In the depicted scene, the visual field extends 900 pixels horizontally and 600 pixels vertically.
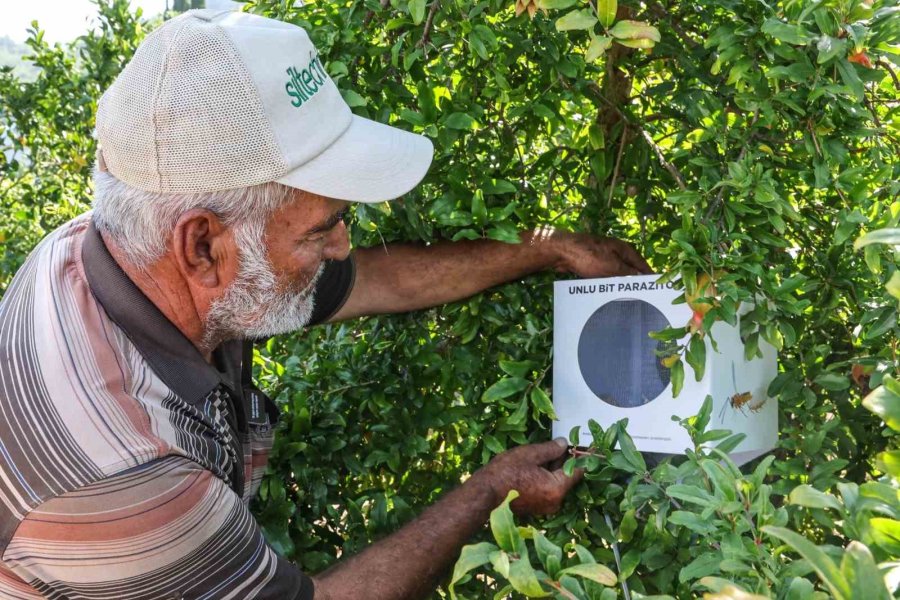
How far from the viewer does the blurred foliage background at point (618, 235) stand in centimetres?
151

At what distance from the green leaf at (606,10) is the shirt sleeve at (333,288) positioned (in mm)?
854

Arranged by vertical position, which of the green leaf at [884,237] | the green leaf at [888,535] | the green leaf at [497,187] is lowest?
the green leaf at [497,187]

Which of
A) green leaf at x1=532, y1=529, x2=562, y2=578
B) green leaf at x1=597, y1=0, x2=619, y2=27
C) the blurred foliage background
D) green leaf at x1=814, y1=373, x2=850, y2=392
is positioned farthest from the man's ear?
green leaf at x1=814, y1=373, x2=850, y2=392

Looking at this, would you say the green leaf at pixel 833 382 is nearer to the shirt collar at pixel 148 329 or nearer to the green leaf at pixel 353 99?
the green leaf at pixel 353 99

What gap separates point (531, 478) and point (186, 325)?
709 millimetres

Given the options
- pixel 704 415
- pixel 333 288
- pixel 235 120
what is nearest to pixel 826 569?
pixel 704 415

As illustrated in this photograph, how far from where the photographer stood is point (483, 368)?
2.08 metres

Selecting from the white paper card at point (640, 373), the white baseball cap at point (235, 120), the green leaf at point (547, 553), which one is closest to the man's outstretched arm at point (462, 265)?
the white paper card at point (640, 373)

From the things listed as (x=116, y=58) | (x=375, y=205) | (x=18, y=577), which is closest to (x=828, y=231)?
(x=375, y=205)

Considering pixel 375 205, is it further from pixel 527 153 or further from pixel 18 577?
pixel 18 577

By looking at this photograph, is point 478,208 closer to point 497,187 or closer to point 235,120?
point 497,187

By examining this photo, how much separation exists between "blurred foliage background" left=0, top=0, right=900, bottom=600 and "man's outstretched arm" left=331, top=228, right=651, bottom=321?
0.05 m

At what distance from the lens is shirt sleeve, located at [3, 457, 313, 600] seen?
58.5 inches

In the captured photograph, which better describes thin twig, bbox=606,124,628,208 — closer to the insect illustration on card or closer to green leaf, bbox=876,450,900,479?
the insect illustration on card
